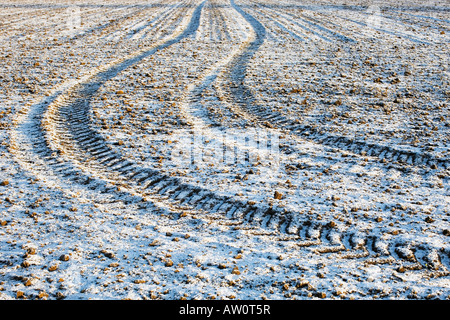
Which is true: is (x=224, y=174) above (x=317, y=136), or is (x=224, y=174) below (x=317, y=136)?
below

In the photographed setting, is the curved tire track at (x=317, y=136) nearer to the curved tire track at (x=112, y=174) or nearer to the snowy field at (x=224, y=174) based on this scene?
the snowy field at (x=224, y=174)

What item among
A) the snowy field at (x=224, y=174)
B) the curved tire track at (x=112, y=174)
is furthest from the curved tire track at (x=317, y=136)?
the curved tire track at (x=112, y=174)

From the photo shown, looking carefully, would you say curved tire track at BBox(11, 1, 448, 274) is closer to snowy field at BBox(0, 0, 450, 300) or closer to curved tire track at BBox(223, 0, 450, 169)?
snowy field at BBox(0, 0, 450, 300)

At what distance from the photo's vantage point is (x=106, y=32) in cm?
1341

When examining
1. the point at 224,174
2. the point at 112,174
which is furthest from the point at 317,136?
the point at 112,174

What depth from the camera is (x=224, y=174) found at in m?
4.83

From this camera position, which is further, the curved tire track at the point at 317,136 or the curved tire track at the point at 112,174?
the curved tire track at the point at 317,136

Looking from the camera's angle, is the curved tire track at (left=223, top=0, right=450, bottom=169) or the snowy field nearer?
the snowy field

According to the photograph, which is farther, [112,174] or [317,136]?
[317,136]

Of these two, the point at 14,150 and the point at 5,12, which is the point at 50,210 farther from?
the point at 5,12

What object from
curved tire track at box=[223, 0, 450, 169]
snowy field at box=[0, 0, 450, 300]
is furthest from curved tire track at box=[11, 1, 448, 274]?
curved tire track at box=[223, 0, 450, 169]

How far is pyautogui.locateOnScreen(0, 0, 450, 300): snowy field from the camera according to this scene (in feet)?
10.7

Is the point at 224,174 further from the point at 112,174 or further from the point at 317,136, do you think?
the point at 317,136

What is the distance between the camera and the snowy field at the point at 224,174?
327cm
